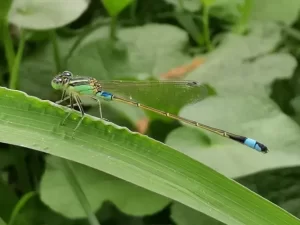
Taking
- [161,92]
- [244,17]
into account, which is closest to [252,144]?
[161,92]

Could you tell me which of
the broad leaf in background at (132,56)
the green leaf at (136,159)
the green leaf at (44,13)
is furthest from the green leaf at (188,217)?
the green leaf at (44,13)

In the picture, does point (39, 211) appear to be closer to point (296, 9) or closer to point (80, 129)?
point (80, 129)

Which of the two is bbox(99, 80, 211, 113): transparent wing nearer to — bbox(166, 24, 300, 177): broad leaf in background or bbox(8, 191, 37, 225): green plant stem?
bbox(166, 24, 300, 177): broad leaf in background

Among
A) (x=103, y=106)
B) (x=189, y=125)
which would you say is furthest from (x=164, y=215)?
(x=103, y=106)

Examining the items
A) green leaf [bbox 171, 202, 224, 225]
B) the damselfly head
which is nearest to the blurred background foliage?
green leaf [bbox 171, 202, 224, 225]

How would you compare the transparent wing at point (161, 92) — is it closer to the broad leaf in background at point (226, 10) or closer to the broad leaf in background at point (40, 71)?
the broad leaf in background at point (40, 71)

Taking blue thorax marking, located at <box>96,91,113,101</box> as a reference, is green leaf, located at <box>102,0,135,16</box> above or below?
above

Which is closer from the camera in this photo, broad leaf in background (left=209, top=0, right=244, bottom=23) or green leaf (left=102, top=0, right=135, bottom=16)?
green leaf (left=102, top=0, right=135, bottom=16)
